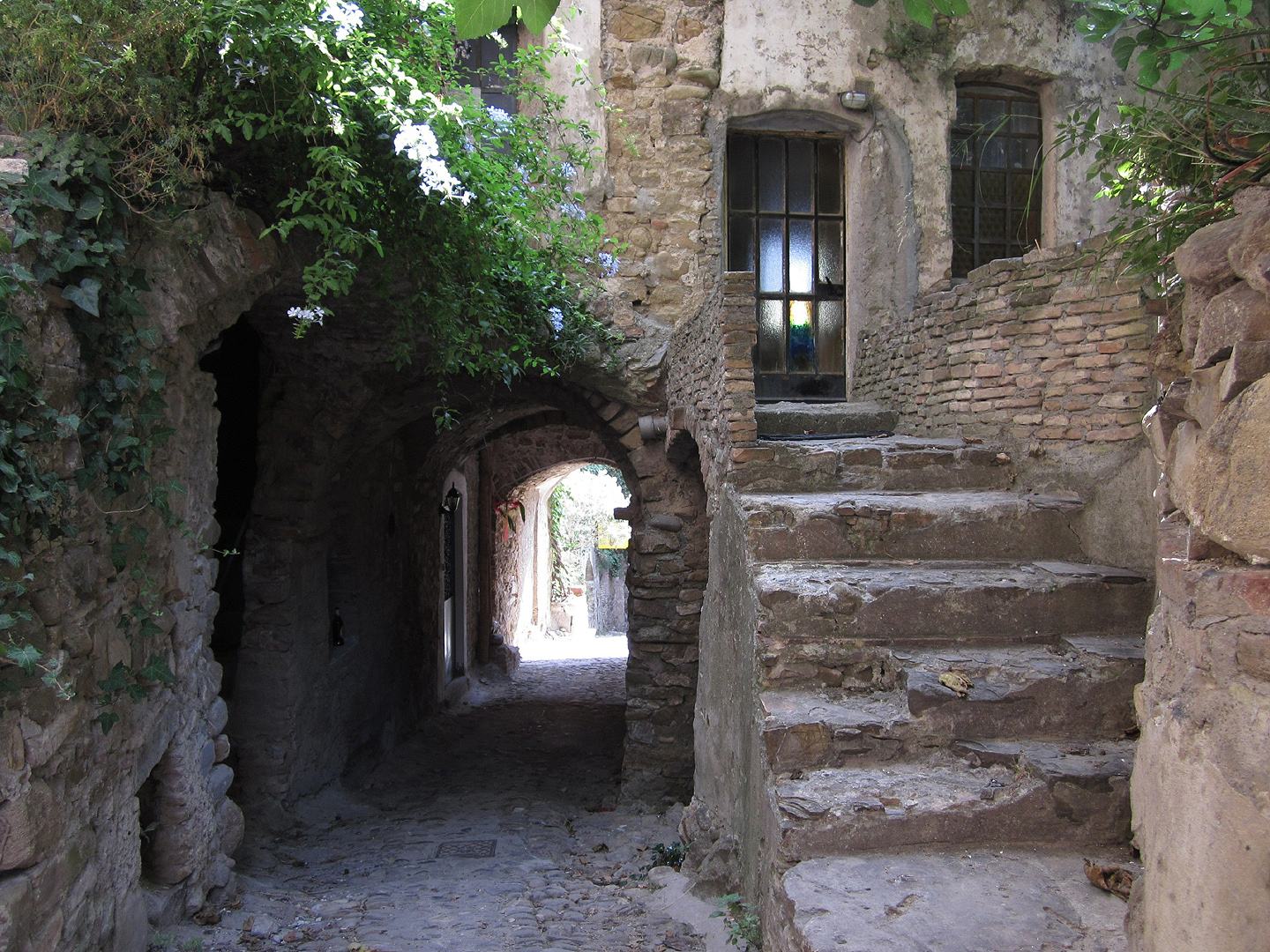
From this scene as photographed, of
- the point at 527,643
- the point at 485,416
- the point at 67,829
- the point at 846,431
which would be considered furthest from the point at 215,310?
the point at 527,643

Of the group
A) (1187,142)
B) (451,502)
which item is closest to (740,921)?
(1187,142)

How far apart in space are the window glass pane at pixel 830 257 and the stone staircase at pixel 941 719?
11.5 feet

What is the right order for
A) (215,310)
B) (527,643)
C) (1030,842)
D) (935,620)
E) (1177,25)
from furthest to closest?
(527,643)
(1177,25)
(215,310)
(935,620)
(1030,842)

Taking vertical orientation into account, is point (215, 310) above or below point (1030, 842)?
above

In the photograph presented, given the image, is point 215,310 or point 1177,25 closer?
point 215,310

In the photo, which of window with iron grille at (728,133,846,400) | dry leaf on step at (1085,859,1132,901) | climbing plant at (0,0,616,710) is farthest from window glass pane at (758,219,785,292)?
dry leaf on step at (1085,859,1132,901)

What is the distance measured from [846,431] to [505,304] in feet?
7.33

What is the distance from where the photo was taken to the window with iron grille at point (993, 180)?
6.44 metres

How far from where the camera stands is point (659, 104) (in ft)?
20.1

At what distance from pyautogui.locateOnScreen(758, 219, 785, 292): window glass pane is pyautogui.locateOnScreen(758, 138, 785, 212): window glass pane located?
131 millimetres

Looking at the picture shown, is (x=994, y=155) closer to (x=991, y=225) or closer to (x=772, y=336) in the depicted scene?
(x=991, y=225)

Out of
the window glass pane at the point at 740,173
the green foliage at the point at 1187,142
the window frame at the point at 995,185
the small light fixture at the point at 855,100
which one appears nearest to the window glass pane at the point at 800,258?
the window glass pane at the point at 740,173

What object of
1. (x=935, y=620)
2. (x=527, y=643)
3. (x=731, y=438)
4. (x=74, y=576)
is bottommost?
(x=527, y=643)

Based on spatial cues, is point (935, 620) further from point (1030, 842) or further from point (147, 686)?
point (147, 686)
